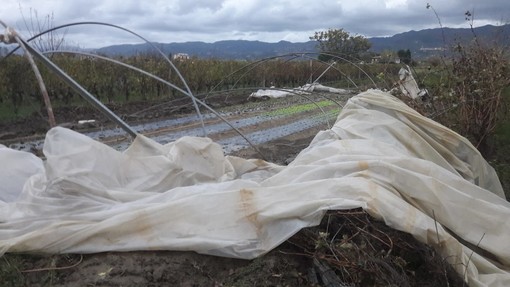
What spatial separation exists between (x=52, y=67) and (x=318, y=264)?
Result: 200 cm

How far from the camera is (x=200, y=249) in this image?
2.73 meters

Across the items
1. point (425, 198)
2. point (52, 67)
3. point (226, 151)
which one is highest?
point (52, 67)

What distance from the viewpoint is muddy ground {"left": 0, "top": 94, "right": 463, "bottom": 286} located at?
103 inches

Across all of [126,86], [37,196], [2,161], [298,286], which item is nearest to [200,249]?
[298,286]

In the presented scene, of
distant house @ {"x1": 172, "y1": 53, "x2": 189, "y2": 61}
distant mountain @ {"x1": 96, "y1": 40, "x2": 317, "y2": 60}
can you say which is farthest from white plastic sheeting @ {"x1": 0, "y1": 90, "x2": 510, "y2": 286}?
distant house @ {"x1": 172, "y1": 53, "x2": 189, "y2": 61}

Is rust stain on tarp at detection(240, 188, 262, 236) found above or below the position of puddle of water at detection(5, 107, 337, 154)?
above

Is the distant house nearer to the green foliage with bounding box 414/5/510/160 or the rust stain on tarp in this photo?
the green foliage with bounding box 414/5/510/160

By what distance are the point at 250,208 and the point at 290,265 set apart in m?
0.38

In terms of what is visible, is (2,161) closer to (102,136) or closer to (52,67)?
(52,67)

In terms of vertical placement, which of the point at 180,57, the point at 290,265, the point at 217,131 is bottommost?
the point at 217,131

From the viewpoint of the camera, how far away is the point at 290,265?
2.77 meters

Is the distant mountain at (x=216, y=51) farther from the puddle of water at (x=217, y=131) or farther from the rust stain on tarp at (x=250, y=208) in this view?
the rust stain on tarp at (x=250, y=208)

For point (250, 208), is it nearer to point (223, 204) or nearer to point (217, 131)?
point (223, 204)

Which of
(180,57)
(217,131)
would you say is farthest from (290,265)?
(180,57)
